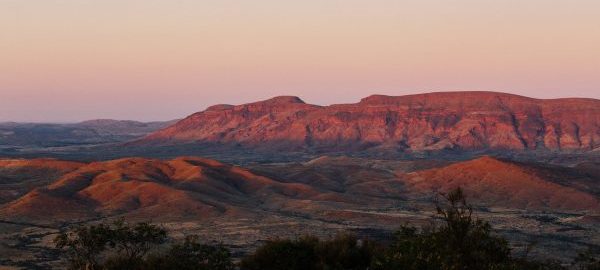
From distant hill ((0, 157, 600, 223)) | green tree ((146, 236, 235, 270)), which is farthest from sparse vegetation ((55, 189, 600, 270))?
distant hill ((0, 157, 600, 223))

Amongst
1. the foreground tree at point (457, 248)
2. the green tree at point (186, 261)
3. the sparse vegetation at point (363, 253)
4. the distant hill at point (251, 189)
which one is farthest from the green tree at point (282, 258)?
the distant hill at point (251, 189)

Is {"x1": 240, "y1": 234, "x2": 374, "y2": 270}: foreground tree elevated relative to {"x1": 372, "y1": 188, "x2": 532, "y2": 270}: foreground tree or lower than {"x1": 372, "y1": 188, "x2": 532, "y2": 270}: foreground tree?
lower

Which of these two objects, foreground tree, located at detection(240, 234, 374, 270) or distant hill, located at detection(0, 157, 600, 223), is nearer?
foreground tree, located at detection(240, 234, 374, 270)

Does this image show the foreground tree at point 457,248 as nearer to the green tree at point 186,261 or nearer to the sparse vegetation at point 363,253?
the sparse vegetation at point 363,253

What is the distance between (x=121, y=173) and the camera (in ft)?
355

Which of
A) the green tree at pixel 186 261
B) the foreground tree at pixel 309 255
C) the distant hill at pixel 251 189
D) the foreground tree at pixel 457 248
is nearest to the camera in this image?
the foreground tree at pixel 457 248

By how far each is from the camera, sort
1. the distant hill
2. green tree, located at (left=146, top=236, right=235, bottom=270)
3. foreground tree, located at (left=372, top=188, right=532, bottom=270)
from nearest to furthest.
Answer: foreground tree, located at (left=372, top=188, right=532, bottom=270) → green tree, located at (left=146, top=236, right=235, bottom=270) → the distant hill


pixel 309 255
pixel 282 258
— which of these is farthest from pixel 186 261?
pixel 309 255

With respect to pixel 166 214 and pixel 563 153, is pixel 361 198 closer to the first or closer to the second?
pixel 166 214

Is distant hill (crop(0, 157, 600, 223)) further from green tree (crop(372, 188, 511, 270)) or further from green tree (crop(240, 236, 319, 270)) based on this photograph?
green tree (crop(372, 188, 511, 270))

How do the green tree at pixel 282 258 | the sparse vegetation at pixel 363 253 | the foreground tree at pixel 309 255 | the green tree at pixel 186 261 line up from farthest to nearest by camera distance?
the foreground tree at pixel 309 255 → the green tree at pixel 282 258 → the green tree at pixel 186 261 → the sparse vegetation at pixel 363 253

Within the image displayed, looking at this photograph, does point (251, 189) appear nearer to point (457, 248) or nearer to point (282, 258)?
point (282, 258)

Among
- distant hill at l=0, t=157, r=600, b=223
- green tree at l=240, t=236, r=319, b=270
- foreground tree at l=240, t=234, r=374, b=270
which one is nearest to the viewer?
green tree at l=240, t=236, r=319, b=270

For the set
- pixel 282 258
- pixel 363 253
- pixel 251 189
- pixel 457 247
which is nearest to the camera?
pixel 457 247
